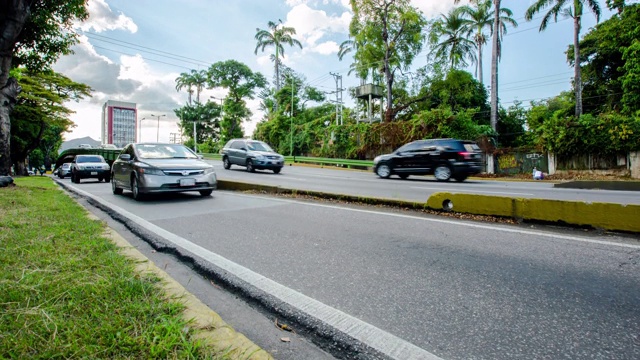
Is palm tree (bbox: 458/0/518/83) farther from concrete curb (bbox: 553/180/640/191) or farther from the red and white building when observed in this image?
the red and white building

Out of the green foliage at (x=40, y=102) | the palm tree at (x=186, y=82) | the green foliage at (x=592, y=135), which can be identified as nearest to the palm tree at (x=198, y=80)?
the palm tree at (x=186, y=82)

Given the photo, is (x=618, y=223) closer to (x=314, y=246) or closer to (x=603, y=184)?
(x=314, y=246)

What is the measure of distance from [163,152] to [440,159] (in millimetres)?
10534

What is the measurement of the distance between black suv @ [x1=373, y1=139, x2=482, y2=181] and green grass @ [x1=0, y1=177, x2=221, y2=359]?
42.0ft

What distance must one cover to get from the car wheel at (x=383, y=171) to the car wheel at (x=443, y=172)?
7.68 ft

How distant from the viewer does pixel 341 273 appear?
2988mm

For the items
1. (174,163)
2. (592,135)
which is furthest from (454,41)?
(174,163)

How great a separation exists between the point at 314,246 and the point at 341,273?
936 mm

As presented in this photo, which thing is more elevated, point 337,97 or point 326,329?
point 337,97

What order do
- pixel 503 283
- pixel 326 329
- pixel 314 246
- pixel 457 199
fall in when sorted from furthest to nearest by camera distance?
pixel 457 199
pixel 314 246
pixel 503 283
pixel 326 329

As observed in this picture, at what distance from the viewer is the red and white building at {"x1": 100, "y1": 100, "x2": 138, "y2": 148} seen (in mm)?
115250

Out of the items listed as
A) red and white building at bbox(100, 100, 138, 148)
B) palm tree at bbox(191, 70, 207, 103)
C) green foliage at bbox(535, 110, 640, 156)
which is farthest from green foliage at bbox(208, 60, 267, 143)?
red and white building at bbox(100, 100, 138, 148)

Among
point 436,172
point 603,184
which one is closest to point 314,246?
point 436,172

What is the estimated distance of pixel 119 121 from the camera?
12000 centimetres
